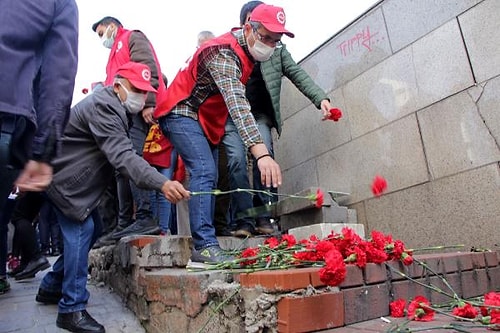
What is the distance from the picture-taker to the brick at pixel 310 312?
4.36ft

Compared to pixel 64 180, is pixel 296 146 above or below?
above

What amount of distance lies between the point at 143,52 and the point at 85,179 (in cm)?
154

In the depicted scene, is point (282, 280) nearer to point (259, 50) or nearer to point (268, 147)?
point (259, 50)

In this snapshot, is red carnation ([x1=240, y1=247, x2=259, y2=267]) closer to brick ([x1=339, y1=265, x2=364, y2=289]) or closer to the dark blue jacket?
brick ([x1=339, y1=265, x2=364, y2=289])

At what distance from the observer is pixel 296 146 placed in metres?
3.99

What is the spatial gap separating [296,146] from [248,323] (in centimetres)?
270

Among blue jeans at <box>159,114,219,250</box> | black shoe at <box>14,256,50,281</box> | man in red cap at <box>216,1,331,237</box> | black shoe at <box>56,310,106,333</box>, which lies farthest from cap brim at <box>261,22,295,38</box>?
black shoe at <box>14,256,50,281</box>

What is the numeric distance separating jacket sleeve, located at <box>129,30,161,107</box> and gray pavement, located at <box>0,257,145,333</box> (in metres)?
1.66

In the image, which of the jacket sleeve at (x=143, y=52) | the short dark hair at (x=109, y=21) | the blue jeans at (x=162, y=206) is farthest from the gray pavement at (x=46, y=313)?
the short dark hair at (x=109, y=21)

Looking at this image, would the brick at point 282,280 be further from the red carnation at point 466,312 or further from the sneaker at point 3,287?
the sneaker at point 3,287

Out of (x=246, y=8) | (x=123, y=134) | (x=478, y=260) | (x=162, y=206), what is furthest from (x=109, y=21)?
(x=478, y=260)

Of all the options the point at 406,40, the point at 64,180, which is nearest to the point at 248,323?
the point at 64,180

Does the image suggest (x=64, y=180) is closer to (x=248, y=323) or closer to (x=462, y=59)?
(x=248, y=323)

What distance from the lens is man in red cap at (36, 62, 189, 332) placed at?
220cm
